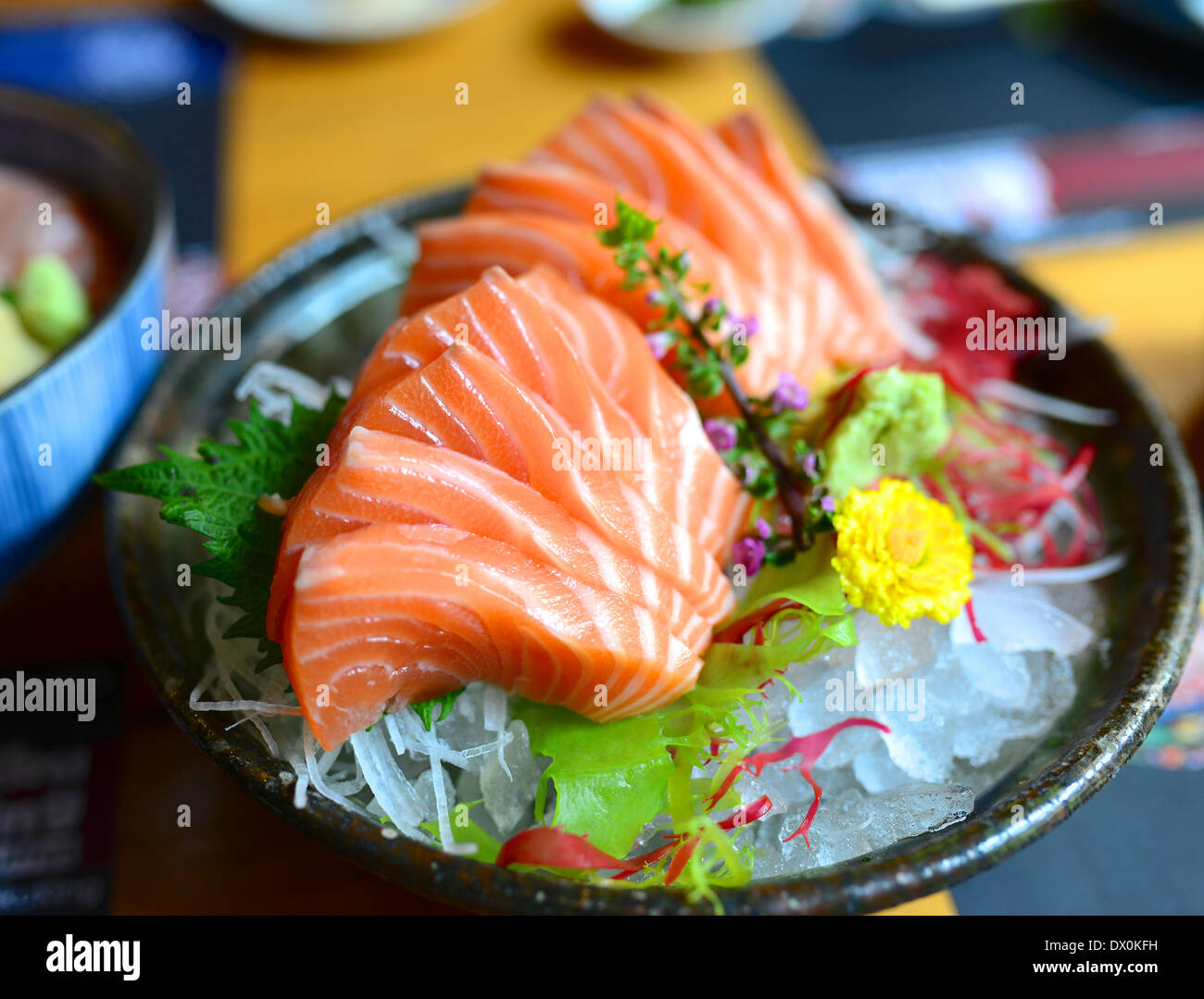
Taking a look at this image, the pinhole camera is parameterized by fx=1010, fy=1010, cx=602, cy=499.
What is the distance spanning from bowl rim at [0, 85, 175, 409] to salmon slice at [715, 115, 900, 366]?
0.95m

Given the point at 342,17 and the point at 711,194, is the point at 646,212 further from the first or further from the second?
the point at 342,17

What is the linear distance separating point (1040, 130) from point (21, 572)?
8.07 feet

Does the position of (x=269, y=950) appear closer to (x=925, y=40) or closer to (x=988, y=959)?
(x=988, y=959)

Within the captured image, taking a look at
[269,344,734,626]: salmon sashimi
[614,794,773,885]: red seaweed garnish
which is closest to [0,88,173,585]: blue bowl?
[269,344,734,626]: salmon sashimi

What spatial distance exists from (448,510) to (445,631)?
128 millimetres

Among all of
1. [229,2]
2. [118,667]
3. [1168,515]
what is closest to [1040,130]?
[1168,515]

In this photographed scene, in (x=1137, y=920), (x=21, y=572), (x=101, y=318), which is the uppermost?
(x=101, y=318)

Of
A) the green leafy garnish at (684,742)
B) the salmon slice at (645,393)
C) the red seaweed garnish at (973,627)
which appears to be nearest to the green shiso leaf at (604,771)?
the green leafy garnish at (684,742)

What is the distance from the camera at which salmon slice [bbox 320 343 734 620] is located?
110 centimetres

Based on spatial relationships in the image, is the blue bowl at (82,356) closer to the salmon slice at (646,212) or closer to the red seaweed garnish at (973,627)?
the salmon slice at (646,212)

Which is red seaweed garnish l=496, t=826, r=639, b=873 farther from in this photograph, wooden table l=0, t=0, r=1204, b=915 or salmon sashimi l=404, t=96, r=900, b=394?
salmon sashimi l=404, t=96, r=900, b=394

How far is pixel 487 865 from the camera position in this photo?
965 mm

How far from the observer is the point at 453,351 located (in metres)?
1.10

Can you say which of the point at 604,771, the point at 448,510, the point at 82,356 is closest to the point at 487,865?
the point at 604,771
